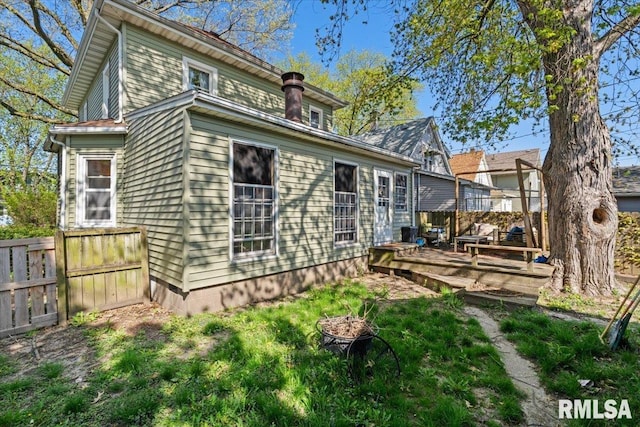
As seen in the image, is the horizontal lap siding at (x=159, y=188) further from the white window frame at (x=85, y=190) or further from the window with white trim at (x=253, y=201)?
the window with white trim at (x=253, y=201)

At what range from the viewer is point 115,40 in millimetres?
7488

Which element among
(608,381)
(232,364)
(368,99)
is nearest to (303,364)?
(232,364)

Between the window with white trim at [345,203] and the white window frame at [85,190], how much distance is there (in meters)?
5.26

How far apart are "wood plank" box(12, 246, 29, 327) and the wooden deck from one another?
6957 millimetres

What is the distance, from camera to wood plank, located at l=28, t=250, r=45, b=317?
4.29m

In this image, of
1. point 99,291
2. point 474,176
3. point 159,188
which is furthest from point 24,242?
point 474,176

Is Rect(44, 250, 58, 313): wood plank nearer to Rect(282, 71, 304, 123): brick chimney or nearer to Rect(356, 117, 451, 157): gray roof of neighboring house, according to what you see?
Rect(282, 71, 304, 123): brick chimney

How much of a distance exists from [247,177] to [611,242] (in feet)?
23.2

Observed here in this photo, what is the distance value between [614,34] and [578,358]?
638cm

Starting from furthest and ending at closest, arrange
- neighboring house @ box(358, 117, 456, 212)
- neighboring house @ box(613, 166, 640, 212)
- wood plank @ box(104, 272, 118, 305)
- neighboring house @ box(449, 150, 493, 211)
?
neighboring house @ box(449, 150, 493, 211)
neighboring house @ box(358, 117, 456, 212)
neighboring house @ box(613, 166, 640, 212)
wood plank @ box(104, 272, 118, 305)

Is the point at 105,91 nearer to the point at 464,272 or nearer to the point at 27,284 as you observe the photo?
the point at 27,284

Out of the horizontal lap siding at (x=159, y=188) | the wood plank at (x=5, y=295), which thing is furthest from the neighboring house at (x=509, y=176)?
the wood plank at (x=5, y=295)

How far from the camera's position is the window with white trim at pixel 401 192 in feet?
32.1

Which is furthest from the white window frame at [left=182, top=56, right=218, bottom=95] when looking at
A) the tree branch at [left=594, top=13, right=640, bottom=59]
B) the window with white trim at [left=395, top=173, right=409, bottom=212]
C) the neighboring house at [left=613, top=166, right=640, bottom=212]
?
the neighboring house at [left=613, top=166, right=640, bottom=212]
